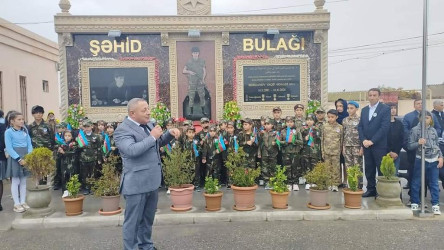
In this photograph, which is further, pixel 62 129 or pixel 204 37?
pixel 204 37

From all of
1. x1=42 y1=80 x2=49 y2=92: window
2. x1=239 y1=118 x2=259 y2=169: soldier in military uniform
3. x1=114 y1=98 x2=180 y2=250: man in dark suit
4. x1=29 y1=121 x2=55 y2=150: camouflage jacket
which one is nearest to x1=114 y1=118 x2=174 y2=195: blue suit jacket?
x1=114 y1=98 x2=180 y2=250: man in dark suit

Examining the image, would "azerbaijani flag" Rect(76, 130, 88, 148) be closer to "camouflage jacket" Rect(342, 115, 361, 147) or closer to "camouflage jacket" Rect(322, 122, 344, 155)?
"camouflage jacket" Rect(322, 122, 344, 155)

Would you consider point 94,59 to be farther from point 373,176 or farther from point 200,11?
point 373,176

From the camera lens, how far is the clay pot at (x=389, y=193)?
19.0 ft

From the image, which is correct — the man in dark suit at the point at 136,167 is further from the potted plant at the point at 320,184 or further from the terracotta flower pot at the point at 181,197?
the potted plant at the point at 320,184

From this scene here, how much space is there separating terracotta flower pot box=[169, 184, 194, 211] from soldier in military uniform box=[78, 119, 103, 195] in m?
2.61

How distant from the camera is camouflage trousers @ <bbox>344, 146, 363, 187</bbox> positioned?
6855 millimetres

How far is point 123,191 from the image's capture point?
150 inches

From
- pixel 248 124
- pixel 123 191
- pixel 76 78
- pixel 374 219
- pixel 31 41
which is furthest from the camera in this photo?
pixel 31 41

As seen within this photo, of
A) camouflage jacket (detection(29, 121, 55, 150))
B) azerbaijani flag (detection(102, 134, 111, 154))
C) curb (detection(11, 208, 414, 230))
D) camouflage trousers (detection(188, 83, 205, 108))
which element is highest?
camouflage trousers (detection(188, 83, 205, 108))

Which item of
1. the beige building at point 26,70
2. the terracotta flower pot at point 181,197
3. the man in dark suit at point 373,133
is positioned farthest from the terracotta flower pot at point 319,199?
the beige building at point 26,70

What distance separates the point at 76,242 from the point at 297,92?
23.9ft

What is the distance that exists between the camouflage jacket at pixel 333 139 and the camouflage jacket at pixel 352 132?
0.62 feet

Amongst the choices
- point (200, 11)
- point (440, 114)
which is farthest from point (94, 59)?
point (440, 114)
